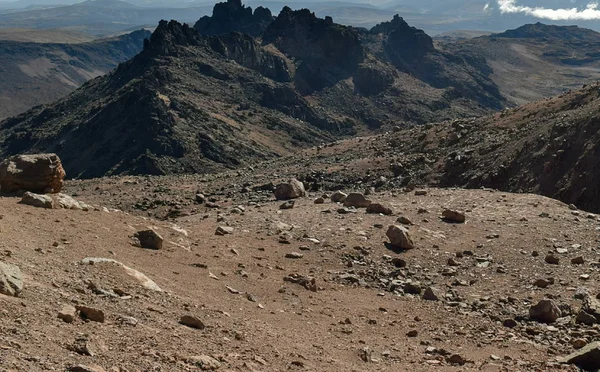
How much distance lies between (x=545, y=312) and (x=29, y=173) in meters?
11.7

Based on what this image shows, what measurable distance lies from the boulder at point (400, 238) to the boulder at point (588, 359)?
21.3ft

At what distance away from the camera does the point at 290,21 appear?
145875 millimetres

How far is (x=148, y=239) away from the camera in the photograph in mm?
13781

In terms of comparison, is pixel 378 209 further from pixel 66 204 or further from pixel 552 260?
pixel 66 204

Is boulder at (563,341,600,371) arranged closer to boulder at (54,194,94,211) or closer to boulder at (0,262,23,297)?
boulder at (0,262,23,297)

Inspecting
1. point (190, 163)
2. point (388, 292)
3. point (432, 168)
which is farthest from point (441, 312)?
point (190, 163)

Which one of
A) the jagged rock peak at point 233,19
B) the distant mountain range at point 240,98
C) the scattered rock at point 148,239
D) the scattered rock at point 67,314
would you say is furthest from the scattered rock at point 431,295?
the jagged rock peak at point 233,19

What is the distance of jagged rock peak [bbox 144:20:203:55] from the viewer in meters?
104

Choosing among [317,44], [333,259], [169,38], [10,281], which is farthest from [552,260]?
[317,44]

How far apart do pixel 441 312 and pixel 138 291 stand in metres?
5.94

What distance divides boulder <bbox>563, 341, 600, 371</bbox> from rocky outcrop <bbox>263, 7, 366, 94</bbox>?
414ft

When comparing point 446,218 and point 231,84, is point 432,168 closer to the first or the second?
point 446,218

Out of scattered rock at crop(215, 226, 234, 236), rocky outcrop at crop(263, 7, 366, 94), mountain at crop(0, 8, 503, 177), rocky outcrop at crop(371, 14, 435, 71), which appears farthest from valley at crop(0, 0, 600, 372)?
rocky outcrop at crop(371, 14, 435, 71)

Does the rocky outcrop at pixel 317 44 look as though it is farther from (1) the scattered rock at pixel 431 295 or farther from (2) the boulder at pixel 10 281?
(2) the boulder at pixel 10 281
